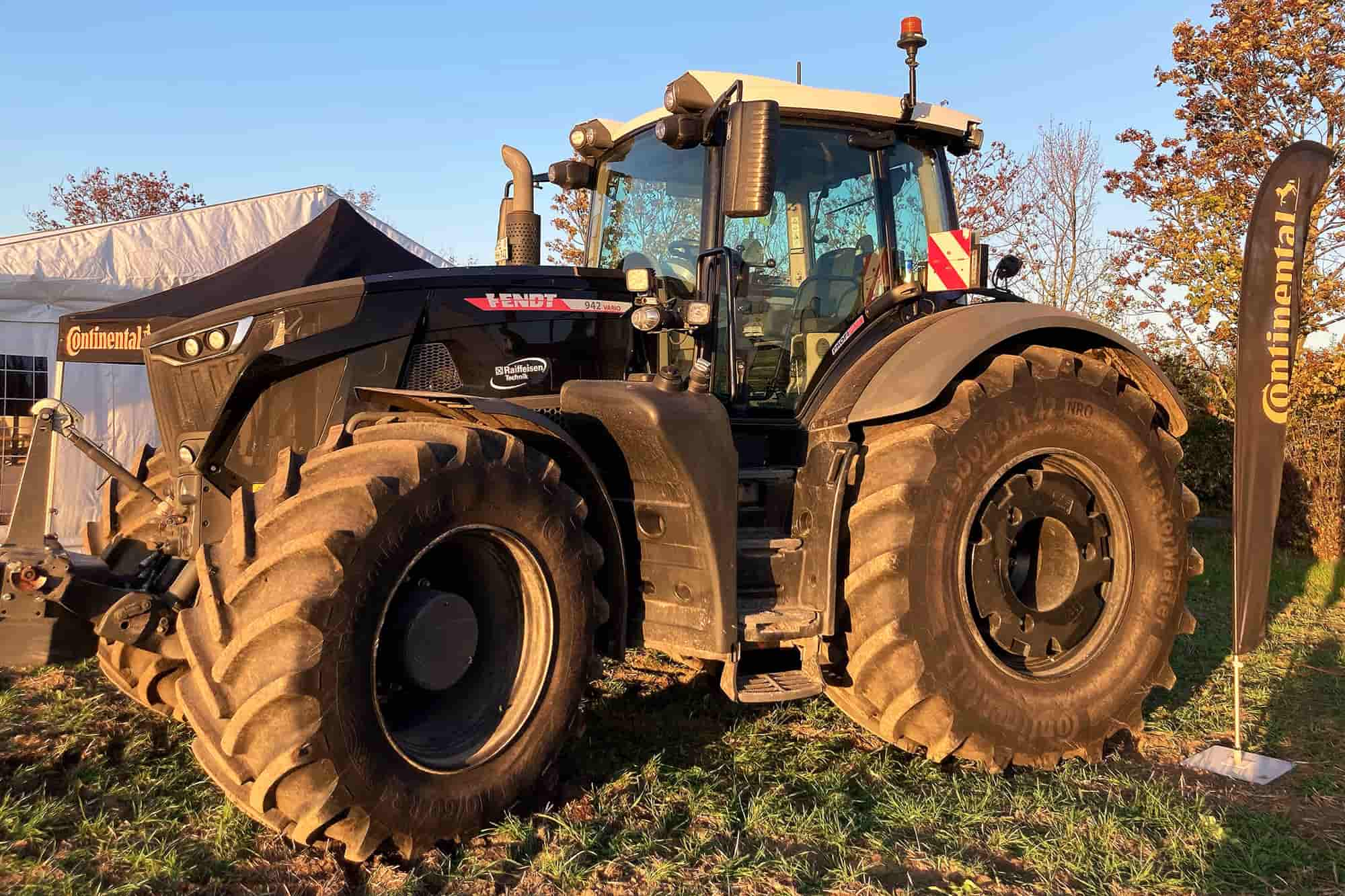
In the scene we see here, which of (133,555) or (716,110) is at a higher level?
(716,110)

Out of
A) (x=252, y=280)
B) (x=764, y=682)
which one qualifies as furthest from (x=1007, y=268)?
(x=252, y=280)

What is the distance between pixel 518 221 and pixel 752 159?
1.70 m

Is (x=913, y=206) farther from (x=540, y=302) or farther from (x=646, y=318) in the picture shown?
(x=540, y=302)

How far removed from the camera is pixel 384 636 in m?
3.28

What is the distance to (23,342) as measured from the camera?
1027 cm

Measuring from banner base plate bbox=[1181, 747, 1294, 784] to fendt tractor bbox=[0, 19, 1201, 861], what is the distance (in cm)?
33

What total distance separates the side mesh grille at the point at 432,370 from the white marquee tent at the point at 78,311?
24.4 feet

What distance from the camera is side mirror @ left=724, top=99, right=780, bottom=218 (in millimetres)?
3654

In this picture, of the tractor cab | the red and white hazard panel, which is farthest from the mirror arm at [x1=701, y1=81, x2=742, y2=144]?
the red and white hazard panel

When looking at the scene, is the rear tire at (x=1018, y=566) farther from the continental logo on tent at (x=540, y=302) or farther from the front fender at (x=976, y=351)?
the continental logo on tent at (x=540, y=302)

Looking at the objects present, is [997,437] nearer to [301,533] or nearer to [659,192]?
[659,192]

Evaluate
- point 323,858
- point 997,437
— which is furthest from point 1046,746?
point 323,858

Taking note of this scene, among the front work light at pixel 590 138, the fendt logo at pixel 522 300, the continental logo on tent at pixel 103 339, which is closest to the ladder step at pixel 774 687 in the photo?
the fendt logo at pixel 522 300

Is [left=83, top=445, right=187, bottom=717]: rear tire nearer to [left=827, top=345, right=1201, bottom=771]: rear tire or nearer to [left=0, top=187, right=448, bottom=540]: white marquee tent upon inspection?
[left=827, top=345, right=1201, bottom=771]: rear tire
